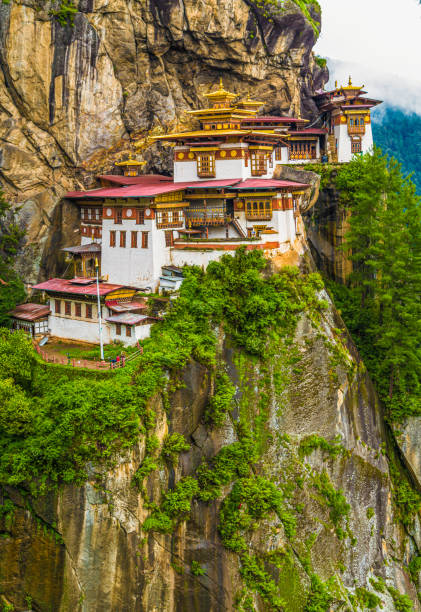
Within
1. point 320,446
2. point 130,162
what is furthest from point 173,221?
point 320,446

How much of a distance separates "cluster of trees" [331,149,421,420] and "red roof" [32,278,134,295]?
16.8 meters

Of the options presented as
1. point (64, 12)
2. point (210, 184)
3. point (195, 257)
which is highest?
point (64, 12)

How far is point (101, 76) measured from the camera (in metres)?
46.3

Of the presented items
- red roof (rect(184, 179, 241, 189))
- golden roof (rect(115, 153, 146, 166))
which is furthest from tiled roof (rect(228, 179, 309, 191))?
golden roof (rect(115, 153, 146, 166))

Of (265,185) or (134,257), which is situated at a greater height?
(265,185)

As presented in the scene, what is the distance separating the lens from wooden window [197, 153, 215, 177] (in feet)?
148

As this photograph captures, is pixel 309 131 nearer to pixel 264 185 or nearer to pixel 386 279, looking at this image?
pixel 264 185

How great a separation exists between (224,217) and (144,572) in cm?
2331

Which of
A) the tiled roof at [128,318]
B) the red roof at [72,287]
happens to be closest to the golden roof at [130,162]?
the red roof at [72,287]

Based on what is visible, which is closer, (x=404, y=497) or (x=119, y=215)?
(x=119, y=215)

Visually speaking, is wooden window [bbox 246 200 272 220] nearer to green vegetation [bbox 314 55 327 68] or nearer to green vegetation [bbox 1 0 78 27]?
green vegetation [bbox 1 0 78 27]

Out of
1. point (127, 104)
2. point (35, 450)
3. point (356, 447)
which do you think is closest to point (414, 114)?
point (127, 104)

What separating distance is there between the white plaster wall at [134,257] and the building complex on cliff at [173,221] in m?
0.06

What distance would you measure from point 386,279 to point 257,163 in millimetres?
12598
